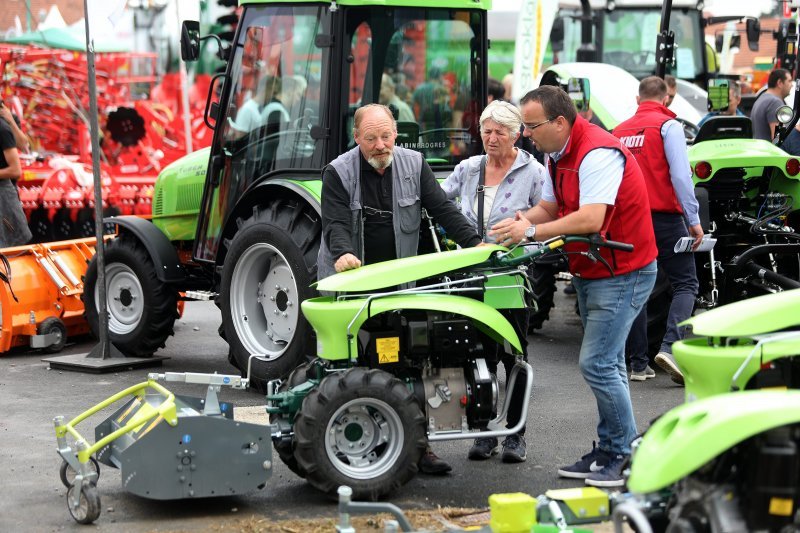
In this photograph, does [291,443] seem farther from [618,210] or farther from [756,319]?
[756,319]

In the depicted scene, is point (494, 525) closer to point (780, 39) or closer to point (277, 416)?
point (277, 416)

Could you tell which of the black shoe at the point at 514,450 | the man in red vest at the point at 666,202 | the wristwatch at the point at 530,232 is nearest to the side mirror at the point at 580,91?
the man in red vest at the point at 666,202

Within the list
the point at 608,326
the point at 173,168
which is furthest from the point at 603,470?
the point at 173,168

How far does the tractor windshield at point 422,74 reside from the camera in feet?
26.7

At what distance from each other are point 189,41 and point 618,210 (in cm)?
416

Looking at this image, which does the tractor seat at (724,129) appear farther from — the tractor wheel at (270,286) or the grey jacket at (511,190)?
the tractor wheel at (270,286)

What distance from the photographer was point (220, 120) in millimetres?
8883

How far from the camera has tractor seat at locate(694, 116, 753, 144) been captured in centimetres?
933

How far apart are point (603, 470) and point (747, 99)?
43.3 ft

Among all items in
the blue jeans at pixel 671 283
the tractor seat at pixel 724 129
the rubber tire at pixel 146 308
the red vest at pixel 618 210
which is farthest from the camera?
the tractor seat at pixel 724 129

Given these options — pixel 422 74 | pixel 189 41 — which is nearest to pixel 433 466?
pixel 422 74

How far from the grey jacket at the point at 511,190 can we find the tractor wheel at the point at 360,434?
4.22ft

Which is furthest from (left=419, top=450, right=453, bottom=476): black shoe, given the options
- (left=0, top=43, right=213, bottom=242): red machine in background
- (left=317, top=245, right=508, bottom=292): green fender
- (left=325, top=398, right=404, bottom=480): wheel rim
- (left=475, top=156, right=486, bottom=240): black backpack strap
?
(left=0, top=43, right=213, bottom=242): red machine in background

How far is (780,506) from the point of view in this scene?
144 inches
